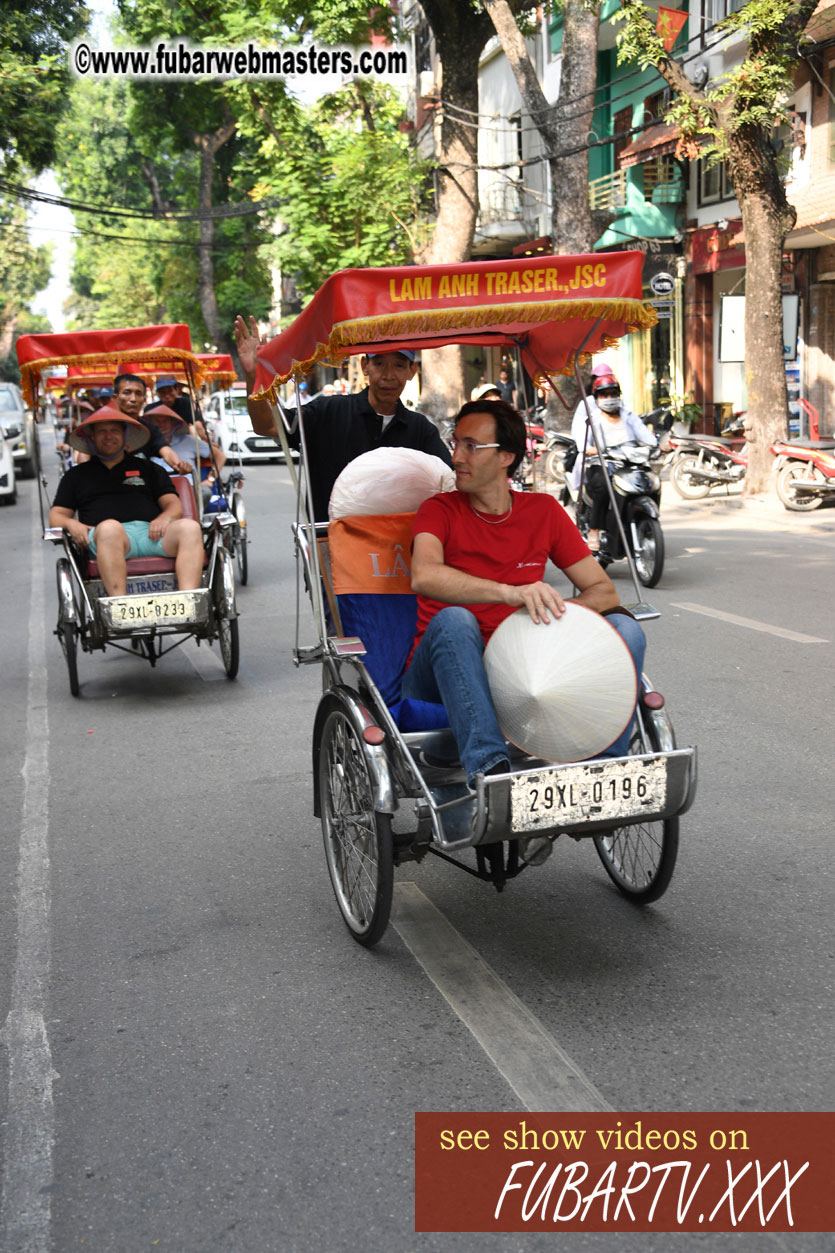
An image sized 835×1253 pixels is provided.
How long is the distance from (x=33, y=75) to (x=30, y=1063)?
20931 mm

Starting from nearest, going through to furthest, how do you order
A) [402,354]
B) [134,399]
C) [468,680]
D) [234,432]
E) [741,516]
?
1. [468,680]
2. [402,354]
3. [134,399]
4. [741,516]
5. [234,432]

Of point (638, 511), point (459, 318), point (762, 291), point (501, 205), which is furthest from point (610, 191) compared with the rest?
point (459, 318)

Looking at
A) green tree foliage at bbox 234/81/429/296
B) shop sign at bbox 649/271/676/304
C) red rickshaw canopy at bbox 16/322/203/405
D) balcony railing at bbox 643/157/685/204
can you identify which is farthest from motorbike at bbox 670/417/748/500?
balcony railing at bbox 643/157/685/204

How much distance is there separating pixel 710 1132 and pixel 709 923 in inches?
49.9

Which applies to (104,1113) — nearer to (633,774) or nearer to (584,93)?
(633,774)

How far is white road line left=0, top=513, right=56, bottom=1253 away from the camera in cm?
287

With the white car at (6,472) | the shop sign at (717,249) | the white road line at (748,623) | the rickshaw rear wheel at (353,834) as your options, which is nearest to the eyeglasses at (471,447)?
the rickshaw rear wheel at (353,834)

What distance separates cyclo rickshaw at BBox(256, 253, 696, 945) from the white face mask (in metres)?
6.46

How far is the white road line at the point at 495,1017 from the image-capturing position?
322 cm

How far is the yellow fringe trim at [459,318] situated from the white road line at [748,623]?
4.59m

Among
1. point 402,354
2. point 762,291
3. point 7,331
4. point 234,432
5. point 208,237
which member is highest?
point 7,331

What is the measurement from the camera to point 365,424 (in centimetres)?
568

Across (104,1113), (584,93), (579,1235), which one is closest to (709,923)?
(579,1235)
